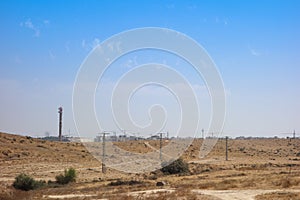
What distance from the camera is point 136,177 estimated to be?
5128 centimetres

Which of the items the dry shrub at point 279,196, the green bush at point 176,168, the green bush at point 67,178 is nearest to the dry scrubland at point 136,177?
the dry shrub at point 279,196

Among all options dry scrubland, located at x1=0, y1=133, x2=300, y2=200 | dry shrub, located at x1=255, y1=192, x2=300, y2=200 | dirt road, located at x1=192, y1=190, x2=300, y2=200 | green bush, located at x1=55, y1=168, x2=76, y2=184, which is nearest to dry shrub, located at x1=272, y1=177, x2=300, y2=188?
dry scrubland, located at x1=0, y1=133, x2=300, y2=200

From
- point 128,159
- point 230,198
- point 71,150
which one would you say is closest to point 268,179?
point 230,198

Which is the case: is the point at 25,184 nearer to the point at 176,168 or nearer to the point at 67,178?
the point at 67,178

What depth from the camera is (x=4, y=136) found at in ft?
311

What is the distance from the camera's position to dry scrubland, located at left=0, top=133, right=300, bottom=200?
101ft

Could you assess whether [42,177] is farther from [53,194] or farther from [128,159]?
[128,159]

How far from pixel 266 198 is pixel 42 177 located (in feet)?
109

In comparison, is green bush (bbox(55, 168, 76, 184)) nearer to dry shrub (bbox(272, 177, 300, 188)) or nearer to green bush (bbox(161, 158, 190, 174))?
green bush (bbox(161, 158, 190, 174))

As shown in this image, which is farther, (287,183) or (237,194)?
(287,183)

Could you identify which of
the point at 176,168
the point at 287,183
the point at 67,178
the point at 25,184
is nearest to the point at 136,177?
the point at 176,168

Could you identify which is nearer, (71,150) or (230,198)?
(230,198)

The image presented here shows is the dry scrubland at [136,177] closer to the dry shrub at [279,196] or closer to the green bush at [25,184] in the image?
the dry shrub at [279,196]

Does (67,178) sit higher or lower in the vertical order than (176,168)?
lower
